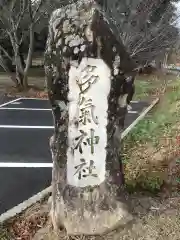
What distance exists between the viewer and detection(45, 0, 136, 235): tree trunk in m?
3.39

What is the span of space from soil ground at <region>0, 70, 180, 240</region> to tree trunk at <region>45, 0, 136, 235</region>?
192mm

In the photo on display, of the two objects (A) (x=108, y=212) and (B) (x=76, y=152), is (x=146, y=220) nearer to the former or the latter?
(A) (x=108, y=212)

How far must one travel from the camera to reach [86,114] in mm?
3494

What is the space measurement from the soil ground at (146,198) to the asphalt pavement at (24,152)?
717mm

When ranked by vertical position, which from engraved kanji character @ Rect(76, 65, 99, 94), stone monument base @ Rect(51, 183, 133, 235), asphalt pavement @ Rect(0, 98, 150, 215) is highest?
engraved kanji character @ Rect(76, 65, 99, 94)

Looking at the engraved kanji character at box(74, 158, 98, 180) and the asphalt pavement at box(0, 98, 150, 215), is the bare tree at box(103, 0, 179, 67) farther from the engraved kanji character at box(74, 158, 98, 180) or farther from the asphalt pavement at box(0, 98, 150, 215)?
the engraved kanji character at box(74, 158, 98, 180)

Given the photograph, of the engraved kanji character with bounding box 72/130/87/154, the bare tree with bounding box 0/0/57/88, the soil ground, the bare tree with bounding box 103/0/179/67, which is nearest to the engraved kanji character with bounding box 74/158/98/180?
the engraved kanji character with bounding box 72/130/87/154

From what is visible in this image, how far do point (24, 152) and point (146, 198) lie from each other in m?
3.49

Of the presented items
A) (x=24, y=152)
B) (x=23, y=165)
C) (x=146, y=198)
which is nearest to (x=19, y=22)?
(x=24, y=152)

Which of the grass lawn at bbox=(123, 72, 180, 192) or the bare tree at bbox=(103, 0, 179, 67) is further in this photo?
the bare tree at bbox=(103, 0, 179, 67)

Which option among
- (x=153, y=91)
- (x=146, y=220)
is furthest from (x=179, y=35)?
(x=146, y=220)

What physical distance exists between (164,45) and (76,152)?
13799 mm

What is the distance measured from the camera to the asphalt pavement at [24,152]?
5218 mm

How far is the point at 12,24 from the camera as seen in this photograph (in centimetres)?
1565
